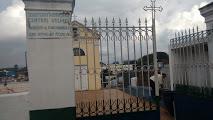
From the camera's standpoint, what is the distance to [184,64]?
339 inches

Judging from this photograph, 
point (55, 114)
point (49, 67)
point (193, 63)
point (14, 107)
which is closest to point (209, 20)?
point (193, 63)

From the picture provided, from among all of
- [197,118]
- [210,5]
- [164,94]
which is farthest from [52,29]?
[164,94]

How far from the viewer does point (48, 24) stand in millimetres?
5387

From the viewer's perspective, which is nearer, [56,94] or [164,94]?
[56,94]

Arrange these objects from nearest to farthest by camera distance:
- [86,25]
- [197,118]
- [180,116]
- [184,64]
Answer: [86,25] → [197,118] → [180,116] → [184,64]

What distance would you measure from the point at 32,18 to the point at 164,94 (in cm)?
609

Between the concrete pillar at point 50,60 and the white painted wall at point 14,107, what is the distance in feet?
1.32

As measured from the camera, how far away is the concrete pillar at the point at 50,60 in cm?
532

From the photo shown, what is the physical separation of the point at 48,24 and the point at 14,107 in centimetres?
176

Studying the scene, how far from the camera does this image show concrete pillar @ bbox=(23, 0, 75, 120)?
532cm

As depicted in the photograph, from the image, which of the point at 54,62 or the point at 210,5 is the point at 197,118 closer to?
the point at 210,5

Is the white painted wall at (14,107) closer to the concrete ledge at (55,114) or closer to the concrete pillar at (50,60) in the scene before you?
the concrete ledge at (55,114)

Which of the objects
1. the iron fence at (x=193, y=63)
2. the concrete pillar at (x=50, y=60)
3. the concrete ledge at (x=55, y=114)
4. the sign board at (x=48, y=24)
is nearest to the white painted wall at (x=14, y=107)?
the concrete ledge at (x=55, y=114)

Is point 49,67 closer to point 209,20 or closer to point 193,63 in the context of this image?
point 193,63
